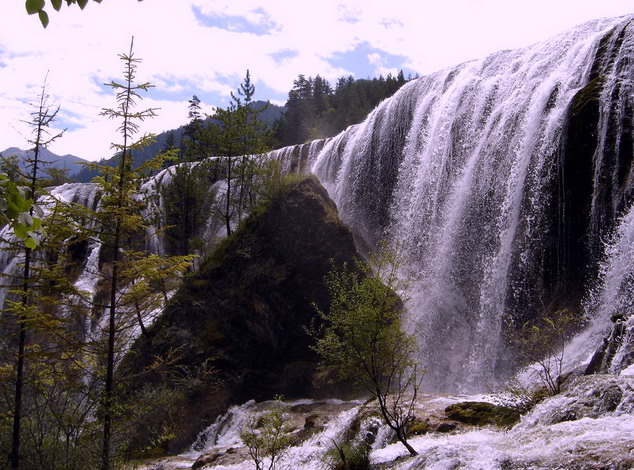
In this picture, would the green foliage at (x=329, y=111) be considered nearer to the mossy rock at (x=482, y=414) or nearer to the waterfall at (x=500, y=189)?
the waterfall at (x=500, y=189)

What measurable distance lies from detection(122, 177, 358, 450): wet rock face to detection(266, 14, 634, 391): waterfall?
358cm

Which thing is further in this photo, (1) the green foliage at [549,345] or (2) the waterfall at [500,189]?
(2) the waterfall at [500,189]

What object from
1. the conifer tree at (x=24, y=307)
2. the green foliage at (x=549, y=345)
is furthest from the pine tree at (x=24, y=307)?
the green foliage at (x=549, y=345)

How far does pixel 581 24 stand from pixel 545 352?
46.3 feet

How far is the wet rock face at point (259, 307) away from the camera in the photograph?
18.2 m

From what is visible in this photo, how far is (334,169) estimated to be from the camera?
27141mm

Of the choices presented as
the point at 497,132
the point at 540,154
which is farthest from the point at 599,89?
the point at 497,132

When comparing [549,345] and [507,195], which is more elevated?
[507,195]

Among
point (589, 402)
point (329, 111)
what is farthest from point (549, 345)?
point (329, 111)

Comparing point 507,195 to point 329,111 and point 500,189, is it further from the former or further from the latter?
point 329,111

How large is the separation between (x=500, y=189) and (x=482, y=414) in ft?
29.4

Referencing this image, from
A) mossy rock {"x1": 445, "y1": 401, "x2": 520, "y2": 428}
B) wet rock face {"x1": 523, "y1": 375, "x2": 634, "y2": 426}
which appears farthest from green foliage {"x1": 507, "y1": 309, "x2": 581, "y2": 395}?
wet rock face {"x1": 523, "y1": 375, "x2": 634, "y2": 426}

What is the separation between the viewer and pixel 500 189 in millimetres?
16828

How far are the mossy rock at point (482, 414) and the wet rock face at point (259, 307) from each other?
7.84 metres
